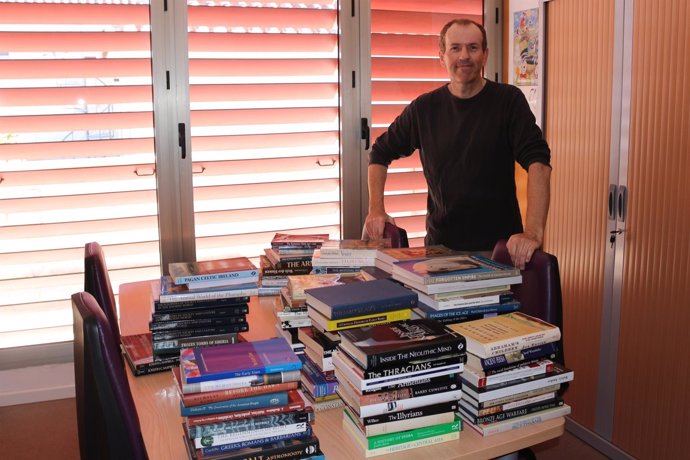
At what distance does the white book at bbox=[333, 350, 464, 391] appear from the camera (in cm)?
147

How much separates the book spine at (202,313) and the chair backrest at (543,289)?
863mm

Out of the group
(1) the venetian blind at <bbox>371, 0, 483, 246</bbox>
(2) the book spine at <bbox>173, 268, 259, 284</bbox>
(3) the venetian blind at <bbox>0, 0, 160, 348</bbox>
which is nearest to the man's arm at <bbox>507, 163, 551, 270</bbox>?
(2) the book spine at <bbox>173, 268, 259, 284</bbox>

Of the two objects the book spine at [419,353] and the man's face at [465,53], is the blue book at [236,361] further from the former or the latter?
the man's face at [465,53]

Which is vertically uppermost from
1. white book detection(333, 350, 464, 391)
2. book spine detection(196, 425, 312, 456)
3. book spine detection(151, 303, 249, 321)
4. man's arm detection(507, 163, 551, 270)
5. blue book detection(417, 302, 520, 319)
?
man's arm detection(507, 163, 551, 270)

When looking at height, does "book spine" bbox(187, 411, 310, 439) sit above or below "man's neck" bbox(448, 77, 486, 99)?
below

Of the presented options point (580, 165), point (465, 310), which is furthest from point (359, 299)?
point (580, 165)

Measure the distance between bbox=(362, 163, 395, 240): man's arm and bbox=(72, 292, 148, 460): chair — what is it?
154cm

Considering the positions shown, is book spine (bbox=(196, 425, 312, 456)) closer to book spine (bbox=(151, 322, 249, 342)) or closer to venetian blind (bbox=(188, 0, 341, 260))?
book spine (bbox=(151, 322, 249, 342))

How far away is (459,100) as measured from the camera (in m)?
2.94

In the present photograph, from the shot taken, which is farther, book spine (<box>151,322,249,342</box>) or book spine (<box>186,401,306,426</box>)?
book spine (<box>151,322,249,342</box>)

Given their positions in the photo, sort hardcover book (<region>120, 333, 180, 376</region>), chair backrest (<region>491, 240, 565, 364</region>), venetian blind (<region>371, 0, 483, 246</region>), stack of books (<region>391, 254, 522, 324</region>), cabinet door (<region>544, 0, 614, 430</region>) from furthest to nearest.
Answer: venetian blind (<region>371, 0, 483, 246</region>)
cabinet door (<region>544, 0, 614, 430</region>)
chair backrest (<region>491, 240, 565, 364</region>)
hardcover book (<region>120, 333, 180, 376</region>)
stack of books (<region>391, 254, 522, 324</region>)

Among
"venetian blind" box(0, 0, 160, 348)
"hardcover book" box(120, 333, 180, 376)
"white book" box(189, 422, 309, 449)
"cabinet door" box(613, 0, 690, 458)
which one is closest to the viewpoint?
"white book" box(189, 422, 309, 449)

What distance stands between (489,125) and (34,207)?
2.14 meters

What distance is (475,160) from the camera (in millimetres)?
2875
